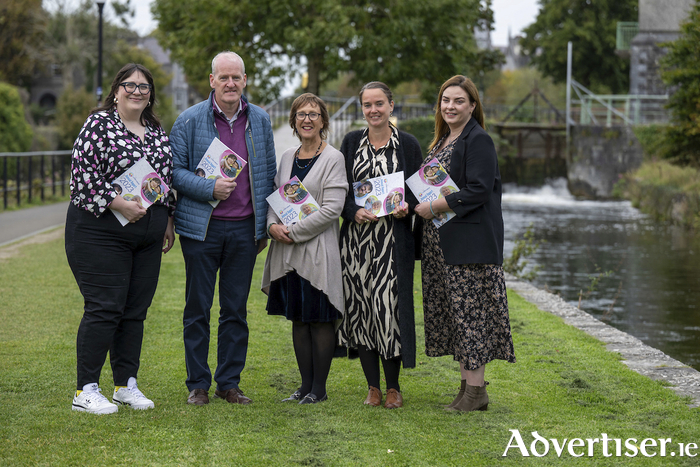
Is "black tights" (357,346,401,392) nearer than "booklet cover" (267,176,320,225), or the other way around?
"booklet cover" (267,176,320,225)

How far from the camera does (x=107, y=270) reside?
4523 millimetres

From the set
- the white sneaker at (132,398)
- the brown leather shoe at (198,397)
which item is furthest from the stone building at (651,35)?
the white sneaker at (132,398)

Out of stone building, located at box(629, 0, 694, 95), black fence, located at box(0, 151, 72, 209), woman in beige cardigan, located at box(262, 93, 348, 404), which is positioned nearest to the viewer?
woman in beige cardigan, located at box(262, 93, 348, 404)

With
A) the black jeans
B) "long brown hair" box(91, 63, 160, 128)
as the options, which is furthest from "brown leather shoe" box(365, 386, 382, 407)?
"long brown hair" box(91, 63, 160, 128)

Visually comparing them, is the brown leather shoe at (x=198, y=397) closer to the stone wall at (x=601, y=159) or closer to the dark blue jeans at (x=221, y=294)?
the dark blue jeans at (x=221, y=294)

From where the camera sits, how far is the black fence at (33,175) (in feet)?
58.5

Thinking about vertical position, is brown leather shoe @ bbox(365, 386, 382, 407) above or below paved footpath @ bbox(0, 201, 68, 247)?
below

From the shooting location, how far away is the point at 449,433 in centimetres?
432

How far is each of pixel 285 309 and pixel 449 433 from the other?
4.19ft

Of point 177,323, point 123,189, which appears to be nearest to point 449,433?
point 123,189

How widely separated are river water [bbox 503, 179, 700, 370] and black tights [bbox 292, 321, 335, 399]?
12.9 feet

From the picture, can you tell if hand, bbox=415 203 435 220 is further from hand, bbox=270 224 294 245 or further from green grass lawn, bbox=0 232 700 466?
green grass lawn, bbox=0 232 700 466

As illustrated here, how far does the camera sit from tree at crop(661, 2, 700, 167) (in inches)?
754

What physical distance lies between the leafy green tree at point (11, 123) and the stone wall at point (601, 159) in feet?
71.1
